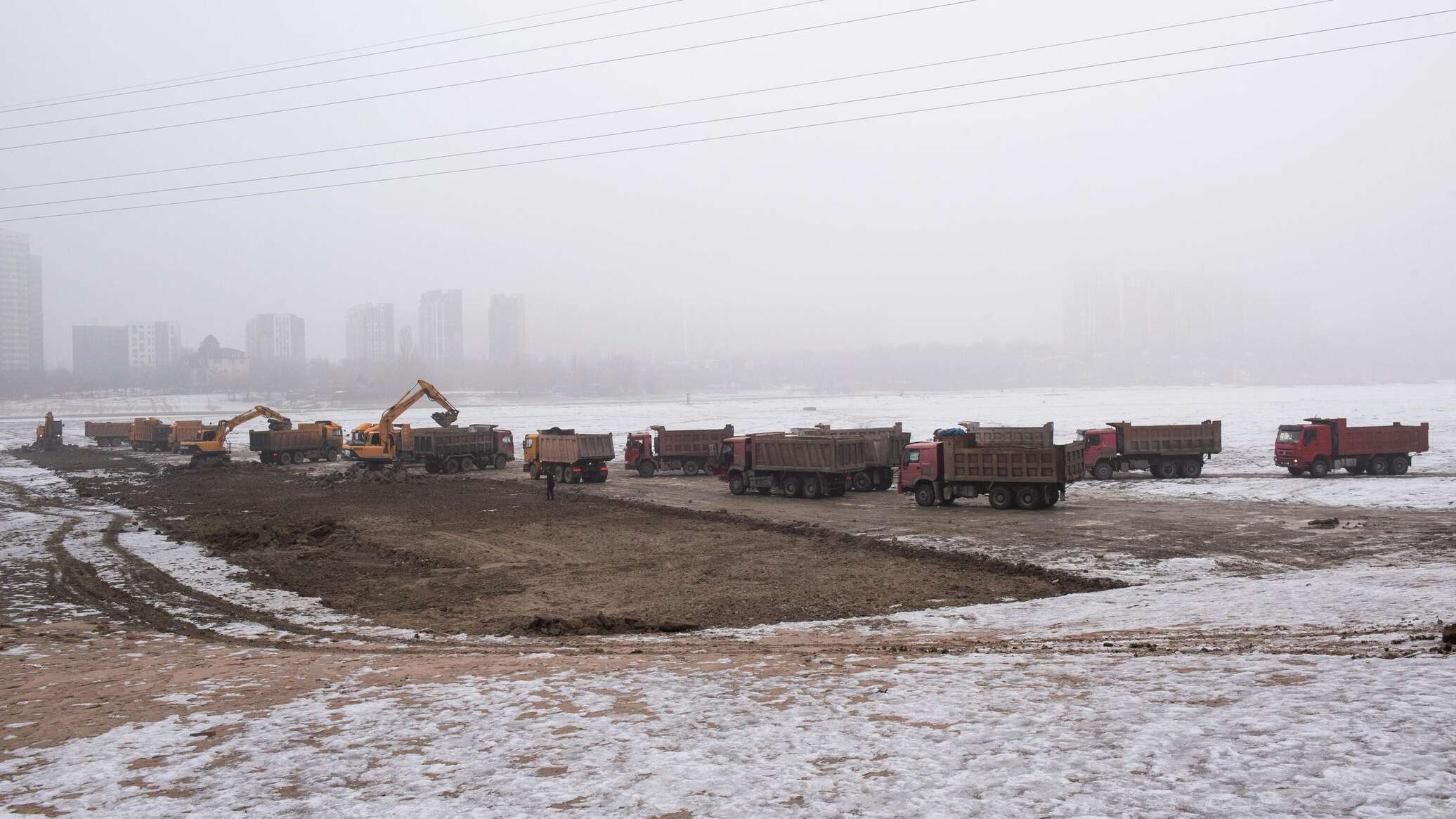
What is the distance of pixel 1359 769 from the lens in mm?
6445

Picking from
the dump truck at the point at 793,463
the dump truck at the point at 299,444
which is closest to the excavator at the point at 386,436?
the dump truck at the point at 299,444

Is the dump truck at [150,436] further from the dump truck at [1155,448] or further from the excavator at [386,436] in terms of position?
the dump truck at [1155,448]

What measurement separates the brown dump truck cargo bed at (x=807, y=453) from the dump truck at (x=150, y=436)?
63.8 metres

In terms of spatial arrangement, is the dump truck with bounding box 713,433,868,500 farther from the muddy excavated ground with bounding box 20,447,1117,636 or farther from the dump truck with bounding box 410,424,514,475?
the dump truck with bounding box 410,424,514,475

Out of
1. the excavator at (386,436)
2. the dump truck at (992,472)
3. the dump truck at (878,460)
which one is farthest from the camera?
the excavator at (386,436)

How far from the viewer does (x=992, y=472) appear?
2900 centimetres

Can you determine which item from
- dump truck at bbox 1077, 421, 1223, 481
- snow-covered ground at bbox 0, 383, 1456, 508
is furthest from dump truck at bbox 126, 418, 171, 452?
dump truck at bbox 1077, 421, 1223, 481

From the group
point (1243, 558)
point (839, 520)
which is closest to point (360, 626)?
point (839, 520)

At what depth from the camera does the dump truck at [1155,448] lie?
38500 mm

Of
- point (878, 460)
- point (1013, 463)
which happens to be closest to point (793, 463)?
point (878, 460)

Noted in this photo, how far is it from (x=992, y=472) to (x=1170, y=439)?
14.6 m

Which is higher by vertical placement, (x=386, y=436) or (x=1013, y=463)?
(x=386, y=436)

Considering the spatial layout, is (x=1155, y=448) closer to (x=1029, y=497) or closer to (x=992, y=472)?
(x=1029, y=497)

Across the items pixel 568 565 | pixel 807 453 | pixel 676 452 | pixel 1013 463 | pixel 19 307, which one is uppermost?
pixel 19 307
